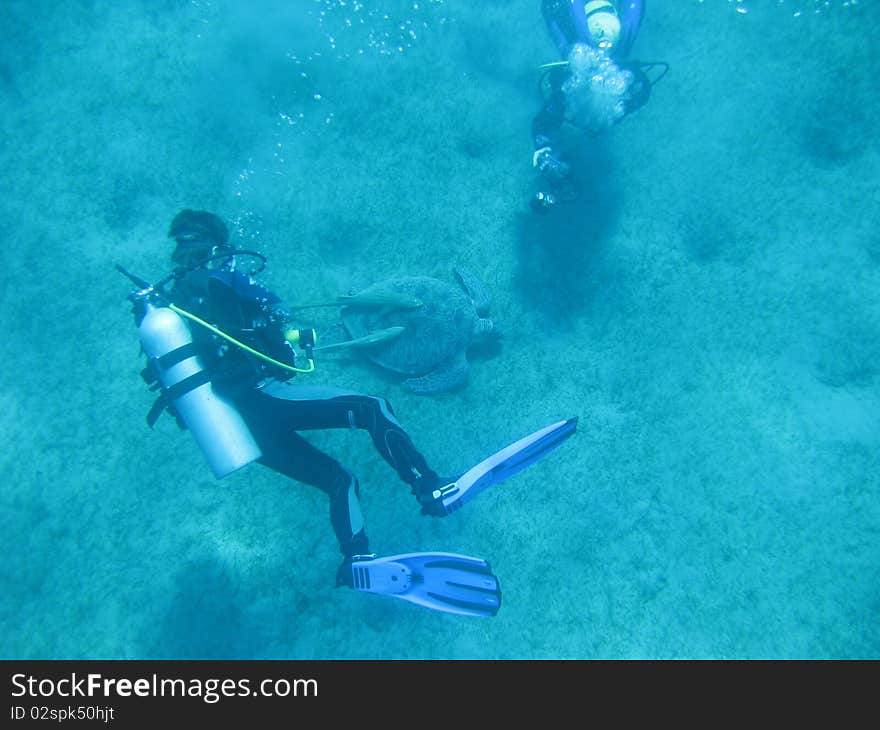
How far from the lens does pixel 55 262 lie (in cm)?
462

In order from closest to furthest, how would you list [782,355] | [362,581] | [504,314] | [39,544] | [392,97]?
[362,581] → [39,544] → [782,355] → [504,314] → [392,97]

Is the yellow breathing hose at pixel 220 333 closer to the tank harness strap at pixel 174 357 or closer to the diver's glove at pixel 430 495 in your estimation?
the tank harness strap at pixel 174 357

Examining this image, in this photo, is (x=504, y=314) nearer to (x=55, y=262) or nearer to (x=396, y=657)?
(x=396, y=657)

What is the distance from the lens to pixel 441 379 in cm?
402

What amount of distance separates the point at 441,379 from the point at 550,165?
97.3 inches

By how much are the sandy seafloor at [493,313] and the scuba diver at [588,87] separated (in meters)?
0.31

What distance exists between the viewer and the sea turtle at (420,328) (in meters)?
3.85

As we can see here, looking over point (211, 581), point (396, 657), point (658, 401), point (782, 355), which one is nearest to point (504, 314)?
point (658, 401)

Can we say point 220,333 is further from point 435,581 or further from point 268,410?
point 435,581

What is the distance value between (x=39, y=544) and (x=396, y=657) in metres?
3.22

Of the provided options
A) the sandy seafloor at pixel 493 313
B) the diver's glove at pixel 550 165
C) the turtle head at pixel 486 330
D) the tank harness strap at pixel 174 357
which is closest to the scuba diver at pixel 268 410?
the tank harness strap at pixel 174 357
